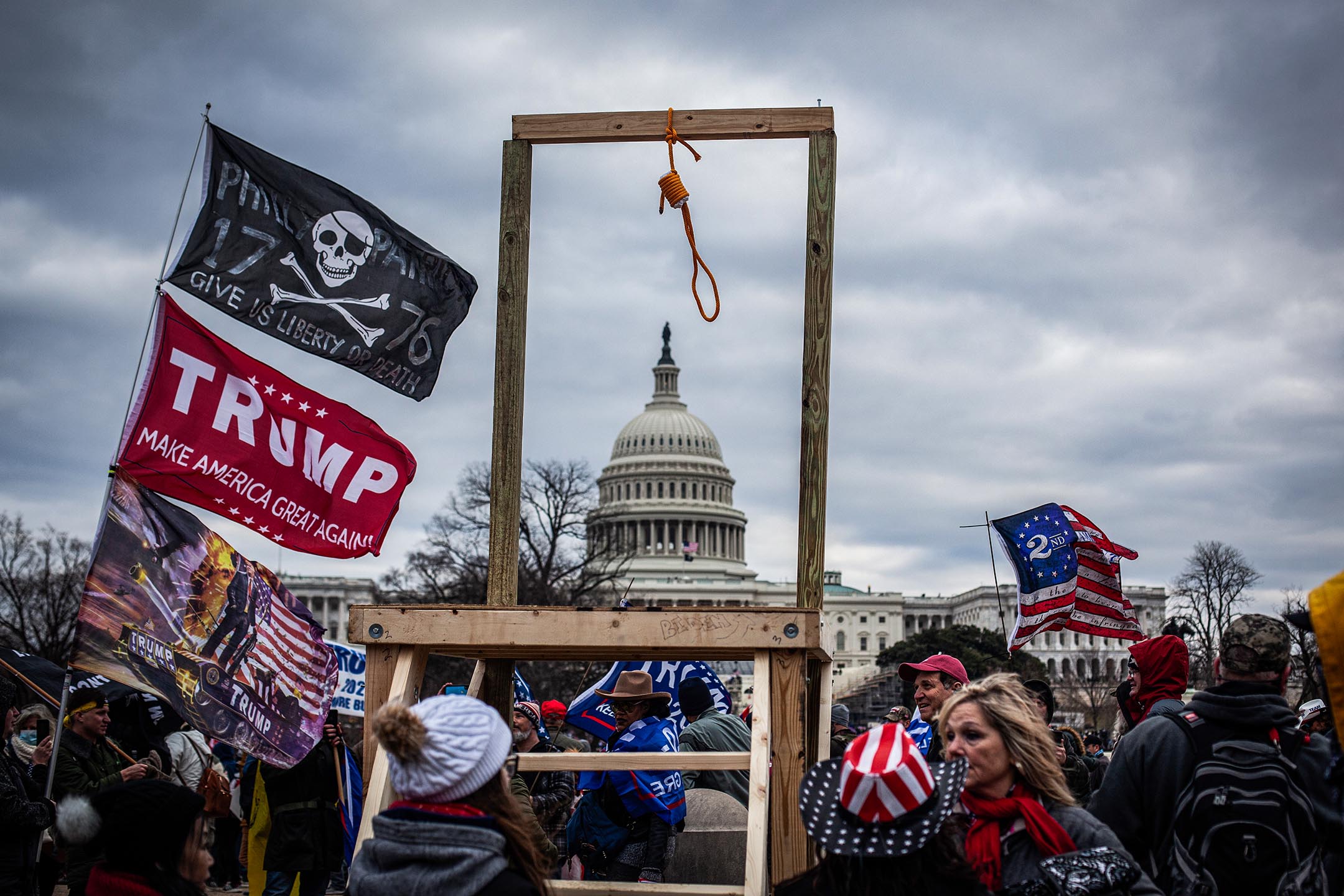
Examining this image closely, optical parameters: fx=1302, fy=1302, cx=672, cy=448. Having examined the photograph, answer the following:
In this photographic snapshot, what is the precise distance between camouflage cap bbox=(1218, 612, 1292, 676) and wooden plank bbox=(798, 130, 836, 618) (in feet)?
4.50

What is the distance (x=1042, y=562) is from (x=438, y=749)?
7512mm

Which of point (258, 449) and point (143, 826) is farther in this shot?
point (258, 449)

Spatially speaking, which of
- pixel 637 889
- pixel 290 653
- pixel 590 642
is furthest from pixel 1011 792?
pixel 290 653

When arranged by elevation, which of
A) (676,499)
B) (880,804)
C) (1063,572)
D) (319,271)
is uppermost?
(676,499)

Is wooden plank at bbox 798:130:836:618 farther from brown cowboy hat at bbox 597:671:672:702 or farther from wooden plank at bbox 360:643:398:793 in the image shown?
brown cowboy hat at bbox 597:671:672:702

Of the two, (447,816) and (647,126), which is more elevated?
(647,126)

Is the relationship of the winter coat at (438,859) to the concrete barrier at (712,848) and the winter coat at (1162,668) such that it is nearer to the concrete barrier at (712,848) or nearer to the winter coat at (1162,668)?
the concrete barrier at (712,848)

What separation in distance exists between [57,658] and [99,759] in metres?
37.5

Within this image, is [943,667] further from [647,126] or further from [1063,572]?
[1063,572]

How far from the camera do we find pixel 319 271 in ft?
20.1

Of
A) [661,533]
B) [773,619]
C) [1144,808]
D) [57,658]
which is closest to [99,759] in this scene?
[773,619]

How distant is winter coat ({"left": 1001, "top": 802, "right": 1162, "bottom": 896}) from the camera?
3.42m

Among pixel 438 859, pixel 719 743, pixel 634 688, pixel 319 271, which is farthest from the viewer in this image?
pixel 719 743

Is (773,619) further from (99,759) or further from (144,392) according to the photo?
(99,759)
